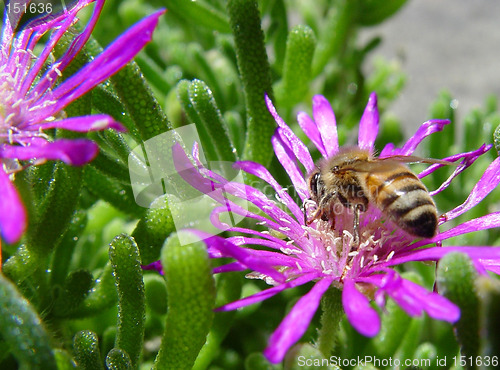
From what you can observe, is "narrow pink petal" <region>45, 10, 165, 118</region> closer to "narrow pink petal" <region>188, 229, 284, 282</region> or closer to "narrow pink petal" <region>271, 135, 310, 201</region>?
"narrow pink petal" <region>188, 229, 284, 282</region>

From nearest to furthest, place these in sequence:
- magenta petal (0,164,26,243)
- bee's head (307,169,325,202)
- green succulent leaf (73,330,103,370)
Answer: magenta petal (0,164,26,243) → green succulent leaf (73,330,103,370) → bee's head (307,169,325,202)

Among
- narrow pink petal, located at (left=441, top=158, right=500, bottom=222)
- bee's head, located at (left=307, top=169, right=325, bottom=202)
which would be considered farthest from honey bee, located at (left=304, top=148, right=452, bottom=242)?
narrow pink petal, located at (left=441, top=158, right=500, bottom=222)

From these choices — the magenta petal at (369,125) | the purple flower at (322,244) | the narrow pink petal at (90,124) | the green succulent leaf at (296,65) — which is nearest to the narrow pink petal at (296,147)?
the purple flower at (322,244)

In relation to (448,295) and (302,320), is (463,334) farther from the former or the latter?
(302,320)

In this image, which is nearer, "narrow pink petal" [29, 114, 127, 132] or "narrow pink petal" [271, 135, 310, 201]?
"narrow pink petal" [29, 114, 127, 132]

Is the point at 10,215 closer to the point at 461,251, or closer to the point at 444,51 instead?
the point at 461,251

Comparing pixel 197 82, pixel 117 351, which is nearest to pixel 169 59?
pixel 197 82

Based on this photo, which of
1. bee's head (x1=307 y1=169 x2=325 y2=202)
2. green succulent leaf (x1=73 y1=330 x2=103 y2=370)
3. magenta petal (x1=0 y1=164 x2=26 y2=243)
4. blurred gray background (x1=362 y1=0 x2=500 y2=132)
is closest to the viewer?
magenta petal (x1=0 y1=164 x2=26 y2=243)
